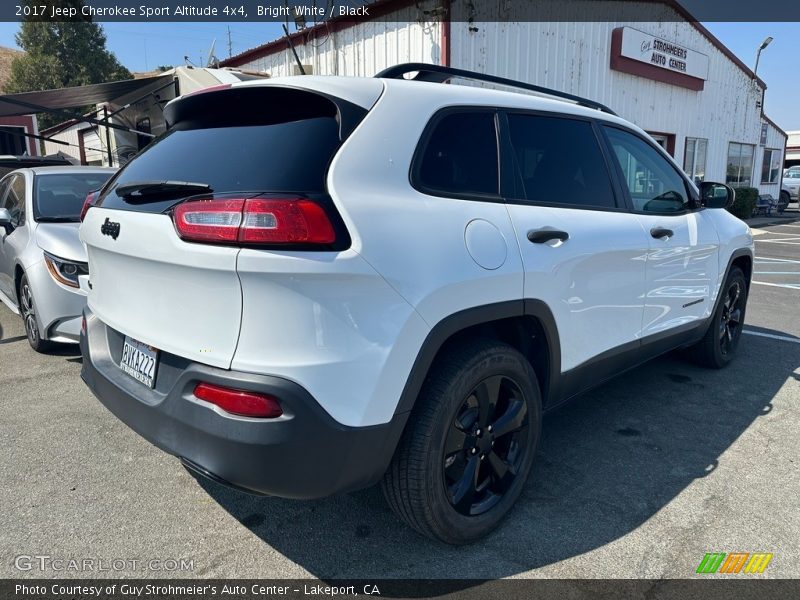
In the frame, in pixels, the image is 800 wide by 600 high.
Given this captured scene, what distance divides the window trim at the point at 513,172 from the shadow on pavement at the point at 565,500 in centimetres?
135

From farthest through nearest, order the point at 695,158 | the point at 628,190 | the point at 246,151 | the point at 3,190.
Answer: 1. the point at 695,158
2. the point at 3,190
3. the point at 628,190
4. the point at 246,151

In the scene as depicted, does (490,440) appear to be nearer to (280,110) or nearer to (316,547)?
(316,547)

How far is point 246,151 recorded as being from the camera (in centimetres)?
212

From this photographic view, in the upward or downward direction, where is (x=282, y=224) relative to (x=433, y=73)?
downward

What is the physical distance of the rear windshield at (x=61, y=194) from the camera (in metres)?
5.05

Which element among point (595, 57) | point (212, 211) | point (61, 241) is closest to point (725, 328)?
point (212, 211)

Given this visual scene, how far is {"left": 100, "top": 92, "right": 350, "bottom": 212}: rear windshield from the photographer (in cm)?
196

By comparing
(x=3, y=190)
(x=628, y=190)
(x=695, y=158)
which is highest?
(x=628, y=190)

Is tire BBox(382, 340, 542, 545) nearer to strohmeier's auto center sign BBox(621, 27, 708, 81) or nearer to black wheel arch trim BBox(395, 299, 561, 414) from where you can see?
black wheel arch trim BBox(395, 299, 561, 414)

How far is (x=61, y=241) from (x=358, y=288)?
3.63 m

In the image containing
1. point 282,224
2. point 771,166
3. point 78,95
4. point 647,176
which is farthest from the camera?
point 771,166

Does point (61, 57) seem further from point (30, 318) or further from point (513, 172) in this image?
point (513, 172)

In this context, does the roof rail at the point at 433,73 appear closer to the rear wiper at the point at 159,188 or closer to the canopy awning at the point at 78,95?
the rear wiper at the point at 159,188

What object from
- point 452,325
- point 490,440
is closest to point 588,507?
point 490,440
